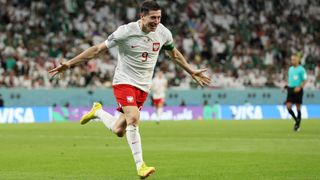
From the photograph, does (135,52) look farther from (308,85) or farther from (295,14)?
(295,14)

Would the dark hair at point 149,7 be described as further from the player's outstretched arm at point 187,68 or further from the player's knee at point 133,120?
the player's knee at point 133,120

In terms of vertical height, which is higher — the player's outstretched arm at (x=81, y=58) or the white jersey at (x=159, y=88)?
the player's outstretched arm at (x=81, y=58)

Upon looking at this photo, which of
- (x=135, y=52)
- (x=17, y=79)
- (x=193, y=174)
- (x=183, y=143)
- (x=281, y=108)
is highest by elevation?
(x=135, y=52)

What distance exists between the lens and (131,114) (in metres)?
12.1

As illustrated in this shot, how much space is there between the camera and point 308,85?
42.5 metres

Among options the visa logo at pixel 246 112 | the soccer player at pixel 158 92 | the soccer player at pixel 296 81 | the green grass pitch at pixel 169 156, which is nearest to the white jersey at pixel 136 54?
the green grass pitch at pixel 169 156

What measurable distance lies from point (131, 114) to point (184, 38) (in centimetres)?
3021

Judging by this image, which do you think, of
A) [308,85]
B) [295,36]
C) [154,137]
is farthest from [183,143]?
[295,36]

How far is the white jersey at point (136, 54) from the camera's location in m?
12.2

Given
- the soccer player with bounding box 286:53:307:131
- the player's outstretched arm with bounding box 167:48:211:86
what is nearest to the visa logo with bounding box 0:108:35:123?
the soccer player with bounding box 286:53:307:131

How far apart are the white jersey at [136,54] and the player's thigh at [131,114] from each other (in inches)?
15.9

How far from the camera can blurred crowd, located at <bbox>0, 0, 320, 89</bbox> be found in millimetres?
36219

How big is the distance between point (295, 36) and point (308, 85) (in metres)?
4.69

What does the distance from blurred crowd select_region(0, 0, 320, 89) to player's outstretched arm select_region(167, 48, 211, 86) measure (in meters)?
22.7
